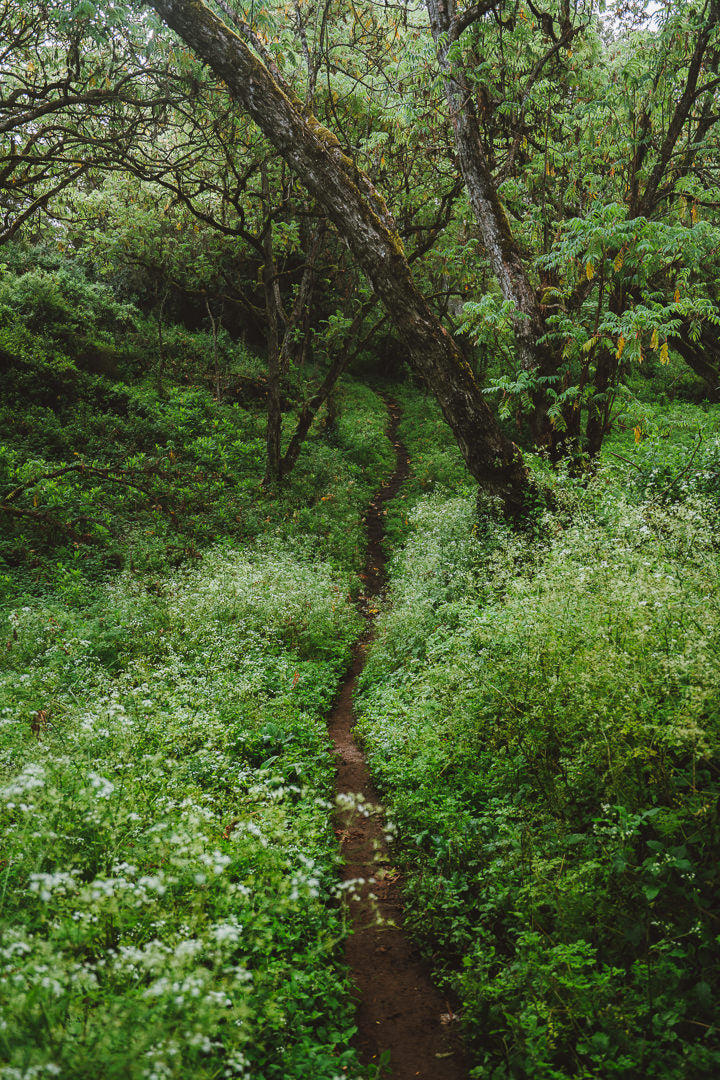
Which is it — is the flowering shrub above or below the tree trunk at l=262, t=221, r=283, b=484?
below

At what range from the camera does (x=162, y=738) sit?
5.26 meters

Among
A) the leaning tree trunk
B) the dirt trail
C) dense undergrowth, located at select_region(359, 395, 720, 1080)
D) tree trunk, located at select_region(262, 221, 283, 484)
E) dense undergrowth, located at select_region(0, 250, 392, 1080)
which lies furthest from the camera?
tree trunk, located at select_region(262, 221, 283, 484)

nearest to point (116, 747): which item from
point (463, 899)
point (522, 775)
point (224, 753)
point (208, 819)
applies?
point (224, 753)

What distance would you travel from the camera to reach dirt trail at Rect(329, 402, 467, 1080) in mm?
3426

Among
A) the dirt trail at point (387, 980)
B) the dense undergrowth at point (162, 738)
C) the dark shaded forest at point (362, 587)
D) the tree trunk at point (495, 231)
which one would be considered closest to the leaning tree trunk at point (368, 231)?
the dark shaded forest at point (362, 587)

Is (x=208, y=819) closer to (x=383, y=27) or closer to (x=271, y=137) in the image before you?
(x=271, y=137)

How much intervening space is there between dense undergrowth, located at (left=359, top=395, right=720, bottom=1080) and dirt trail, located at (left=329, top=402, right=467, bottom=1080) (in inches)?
7.1

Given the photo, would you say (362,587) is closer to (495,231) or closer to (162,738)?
(495,231)

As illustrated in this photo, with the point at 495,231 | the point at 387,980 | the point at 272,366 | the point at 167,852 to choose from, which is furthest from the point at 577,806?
the point at 272,366

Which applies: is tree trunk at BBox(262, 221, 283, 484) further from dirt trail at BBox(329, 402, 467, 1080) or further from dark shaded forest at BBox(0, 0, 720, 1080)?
dirt trail at BBox(329, 402, 467, 1080)

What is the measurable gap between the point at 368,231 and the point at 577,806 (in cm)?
792

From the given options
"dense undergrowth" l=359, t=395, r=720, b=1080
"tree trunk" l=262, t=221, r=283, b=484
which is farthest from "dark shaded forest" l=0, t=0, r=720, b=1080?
"tree trunk" l=262, t=221, r=283, b=484

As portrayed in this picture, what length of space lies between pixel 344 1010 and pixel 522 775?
78.9 inches

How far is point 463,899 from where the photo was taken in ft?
13.8
